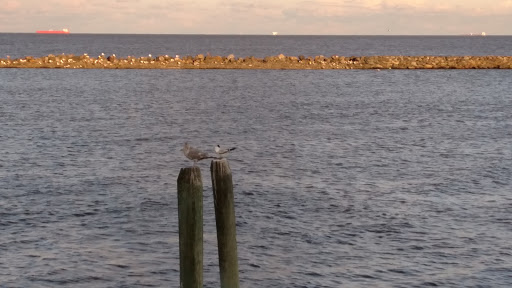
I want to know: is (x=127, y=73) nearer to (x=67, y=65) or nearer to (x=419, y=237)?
(x=67, y=65)

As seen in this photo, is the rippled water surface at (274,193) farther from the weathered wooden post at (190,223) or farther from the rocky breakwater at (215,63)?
the rocky breakwater at (215,63)

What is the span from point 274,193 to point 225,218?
16.8 m

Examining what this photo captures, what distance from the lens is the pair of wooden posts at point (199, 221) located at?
1263 centimetres

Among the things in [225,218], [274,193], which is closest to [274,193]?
[274,193]

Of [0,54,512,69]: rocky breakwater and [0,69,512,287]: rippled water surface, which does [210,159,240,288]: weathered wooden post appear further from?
[0,54,512,69]: rocky breakwater

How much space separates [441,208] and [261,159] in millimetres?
12531

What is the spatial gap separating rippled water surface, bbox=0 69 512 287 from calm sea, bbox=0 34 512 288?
0.25 feet

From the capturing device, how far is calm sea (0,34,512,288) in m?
20.3

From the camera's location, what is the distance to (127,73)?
11175cm

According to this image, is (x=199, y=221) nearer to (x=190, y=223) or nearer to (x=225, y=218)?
(x=190, y=223)

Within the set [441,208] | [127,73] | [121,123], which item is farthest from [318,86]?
[441,208]

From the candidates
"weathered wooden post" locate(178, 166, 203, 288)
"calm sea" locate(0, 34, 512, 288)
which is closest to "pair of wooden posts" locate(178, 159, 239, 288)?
"weathered wooden post" locate(178, 166, 203, 288)

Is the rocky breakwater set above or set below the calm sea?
above

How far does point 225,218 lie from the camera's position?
43.0 feet
